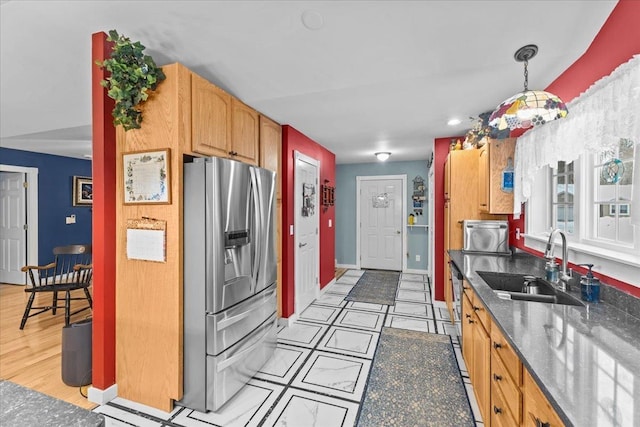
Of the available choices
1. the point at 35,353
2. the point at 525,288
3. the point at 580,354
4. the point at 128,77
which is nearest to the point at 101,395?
the point at 35,353

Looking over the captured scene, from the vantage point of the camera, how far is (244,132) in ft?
8.70

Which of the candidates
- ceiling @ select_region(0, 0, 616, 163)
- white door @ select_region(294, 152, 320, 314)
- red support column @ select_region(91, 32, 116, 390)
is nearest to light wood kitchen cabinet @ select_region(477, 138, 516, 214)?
ceiling @ select_region(0, 0, 616, 163)

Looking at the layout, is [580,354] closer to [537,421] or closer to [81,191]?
[537,421]

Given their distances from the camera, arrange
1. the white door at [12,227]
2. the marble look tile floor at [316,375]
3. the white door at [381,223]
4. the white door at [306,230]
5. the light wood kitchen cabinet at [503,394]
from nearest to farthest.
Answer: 1. the light wood kitchen cabinet at [503,394]
2. the marble look tile floor at [316,375]
3. the white door at [306,230]
4. the white door at [12,227]
5. the white door at [381,223]

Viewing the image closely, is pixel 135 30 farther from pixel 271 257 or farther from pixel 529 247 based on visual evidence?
pixel 529 247

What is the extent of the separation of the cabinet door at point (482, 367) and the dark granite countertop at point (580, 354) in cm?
26

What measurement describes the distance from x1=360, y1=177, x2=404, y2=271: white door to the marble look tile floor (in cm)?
206

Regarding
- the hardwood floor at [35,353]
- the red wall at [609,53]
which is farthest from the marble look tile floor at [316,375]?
the red wall at [609,53]

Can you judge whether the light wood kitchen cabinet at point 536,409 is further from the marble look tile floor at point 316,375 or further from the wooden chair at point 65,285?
the wooden chair at point 65,285

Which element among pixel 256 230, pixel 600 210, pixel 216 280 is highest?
pixel 600 210

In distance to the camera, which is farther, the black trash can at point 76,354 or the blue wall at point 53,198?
the blue wall at point 53,198

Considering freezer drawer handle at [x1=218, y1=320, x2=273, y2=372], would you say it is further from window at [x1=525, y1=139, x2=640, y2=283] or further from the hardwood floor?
window at [x1=525, y1=139, x2=640, y2=283]

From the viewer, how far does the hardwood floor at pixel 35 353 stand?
7.08 ft

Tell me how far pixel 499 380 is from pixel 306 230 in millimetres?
2800
